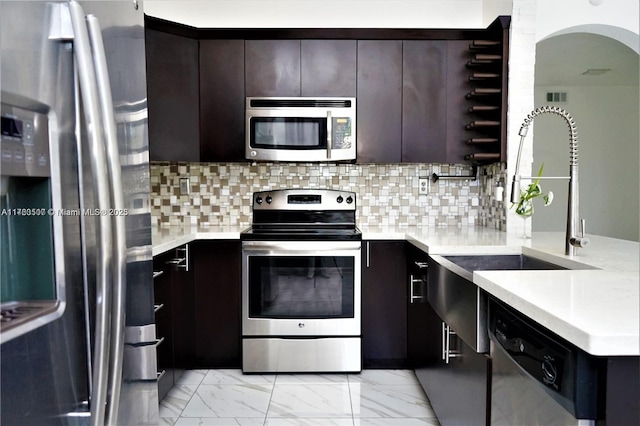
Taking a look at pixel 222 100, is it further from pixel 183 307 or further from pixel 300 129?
pixel 183 307

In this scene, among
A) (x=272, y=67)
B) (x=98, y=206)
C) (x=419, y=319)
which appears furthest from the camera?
(x=272, y=67)

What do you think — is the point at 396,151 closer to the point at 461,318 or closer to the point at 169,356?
Result: the point at 461,318

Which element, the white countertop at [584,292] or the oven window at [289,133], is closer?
the white countertop at [584,292]

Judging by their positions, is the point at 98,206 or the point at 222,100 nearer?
the point at 98,206

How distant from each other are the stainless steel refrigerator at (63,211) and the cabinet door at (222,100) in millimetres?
1923

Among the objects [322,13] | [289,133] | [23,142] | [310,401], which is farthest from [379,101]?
[23,142]

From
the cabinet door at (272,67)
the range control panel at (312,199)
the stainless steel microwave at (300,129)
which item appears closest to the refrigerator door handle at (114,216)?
the stainless steel microwave at (300,129)

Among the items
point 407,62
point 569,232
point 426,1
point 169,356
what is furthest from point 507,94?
point 169,356

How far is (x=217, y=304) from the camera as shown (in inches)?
109

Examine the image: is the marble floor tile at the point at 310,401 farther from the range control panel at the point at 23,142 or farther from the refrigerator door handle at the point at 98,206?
the range control panel at the point at 23,142

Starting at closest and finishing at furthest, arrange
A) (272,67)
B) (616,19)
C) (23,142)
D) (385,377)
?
(23,142) → (616,19) → (385,377) → (272,67)

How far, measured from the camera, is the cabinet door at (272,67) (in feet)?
9.15

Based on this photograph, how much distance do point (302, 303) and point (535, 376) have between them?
6.03ft

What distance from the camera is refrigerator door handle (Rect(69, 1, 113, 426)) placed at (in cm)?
72
